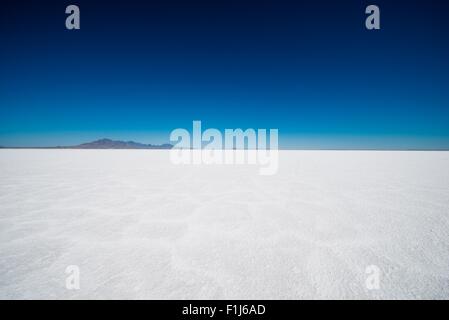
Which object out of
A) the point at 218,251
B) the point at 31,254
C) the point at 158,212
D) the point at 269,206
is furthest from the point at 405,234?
the point at 31,254

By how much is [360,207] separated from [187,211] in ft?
6.88

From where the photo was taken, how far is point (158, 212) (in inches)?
104

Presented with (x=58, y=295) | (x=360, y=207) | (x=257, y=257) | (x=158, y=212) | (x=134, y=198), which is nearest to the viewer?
(x=58, y=295)

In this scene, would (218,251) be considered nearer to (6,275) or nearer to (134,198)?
(6,275)

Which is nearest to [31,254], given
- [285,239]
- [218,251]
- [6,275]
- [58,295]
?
[6,275]

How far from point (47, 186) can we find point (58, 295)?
358 cm

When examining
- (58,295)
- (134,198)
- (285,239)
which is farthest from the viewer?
(134,198)

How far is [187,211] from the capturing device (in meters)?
2.71

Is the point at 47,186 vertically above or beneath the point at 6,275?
above

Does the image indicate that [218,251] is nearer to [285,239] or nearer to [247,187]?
[285,239]

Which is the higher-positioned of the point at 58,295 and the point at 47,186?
the point at 47,186

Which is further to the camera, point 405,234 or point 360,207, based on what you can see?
point 360,207

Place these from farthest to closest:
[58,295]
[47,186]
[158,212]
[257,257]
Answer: [47,186], [158,212], [257,257], [58,295]

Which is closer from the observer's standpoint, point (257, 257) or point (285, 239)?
point (257, 257)
